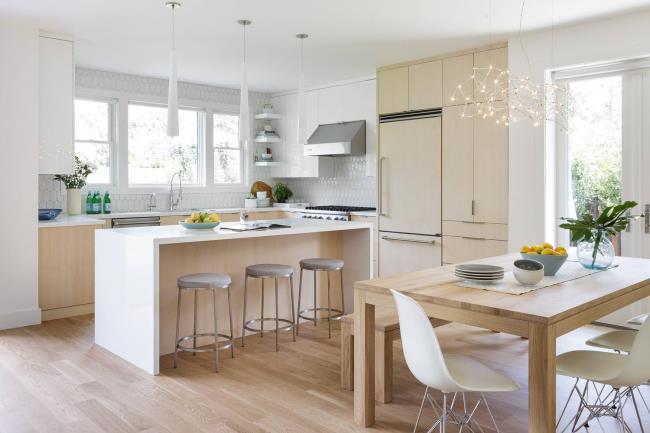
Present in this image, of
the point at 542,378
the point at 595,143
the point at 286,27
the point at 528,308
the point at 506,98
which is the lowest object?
the point at 542,378

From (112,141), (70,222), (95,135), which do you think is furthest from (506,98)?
(95,135)

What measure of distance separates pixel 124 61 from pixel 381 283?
186 inches

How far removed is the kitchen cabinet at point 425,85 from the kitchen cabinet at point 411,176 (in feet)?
0.58

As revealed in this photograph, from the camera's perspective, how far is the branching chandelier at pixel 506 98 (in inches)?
203

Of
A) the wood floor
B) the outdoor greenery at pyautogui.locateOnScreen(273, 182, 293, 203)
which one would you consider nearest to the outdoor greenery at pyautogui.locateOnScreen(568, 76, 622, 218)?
the wood floor

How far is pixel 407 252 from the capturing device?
633 centimetres

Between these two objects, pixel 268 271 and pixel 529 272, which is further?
pixel 268 271

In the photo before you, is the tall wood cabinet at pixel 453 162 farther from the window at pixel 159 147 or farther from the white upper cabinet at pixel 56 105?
the white upper cabinet at pixel 56 105

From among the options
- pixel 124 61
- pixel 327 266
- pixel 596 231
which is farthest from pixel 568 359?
pixel 124 61

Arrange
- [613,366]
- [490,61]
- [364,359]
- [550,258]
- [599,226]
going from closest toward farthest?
[613,366] < [364,359] < [550,258] < [599,226] < [490,61]

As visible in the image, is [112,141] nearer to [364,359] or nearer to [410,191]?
[410,191]

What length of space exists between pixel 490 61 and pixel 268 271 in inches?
119

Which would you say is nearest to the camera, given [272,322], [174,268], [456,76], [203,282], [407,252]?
[203,282]

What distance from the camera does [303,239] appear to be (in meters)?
5.14
